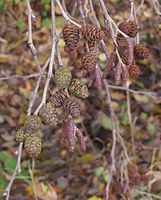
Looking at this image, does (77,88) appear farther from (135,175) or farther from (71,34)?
(135,175)

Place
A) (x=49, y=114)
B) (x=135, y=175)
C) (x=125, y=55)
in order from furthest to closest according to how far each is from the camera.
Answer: (x=135, y=175), (x=125, y=55), (x=49, y=114)

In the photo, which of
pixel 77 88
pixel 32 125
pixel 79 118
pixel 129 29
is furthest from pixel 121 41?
pixel 79 118

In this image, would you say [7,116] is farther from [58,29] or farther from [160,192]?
[160,192]

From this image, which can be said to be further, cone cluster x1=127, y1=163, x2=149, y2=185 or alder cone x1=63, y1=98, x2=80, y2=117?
cone cluster x1=127, y1=163, x2=149, y2=185

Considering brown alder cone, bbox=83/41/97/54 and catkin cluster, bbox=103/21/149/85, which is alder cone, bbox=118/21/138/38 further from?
brown alder cone, bbox=83/41/97/54

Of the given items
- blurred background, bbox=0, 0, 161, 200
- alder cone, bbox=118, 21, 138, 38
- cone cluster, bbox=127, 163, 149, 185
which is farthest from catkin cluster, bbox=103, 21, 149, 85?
blurred background, bbox=0, 0, 161, 200

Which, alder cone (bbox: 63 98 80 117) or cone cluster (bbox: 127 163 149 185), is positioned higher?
alder cone (bbox: 63 98 80 117)

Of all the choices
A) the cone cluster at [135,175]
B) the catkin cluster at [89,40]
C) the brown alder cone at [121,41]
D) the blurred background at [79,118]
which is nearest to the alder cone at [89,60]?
the catkin cluster at [89,40]

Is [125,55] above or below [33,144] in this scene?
above
